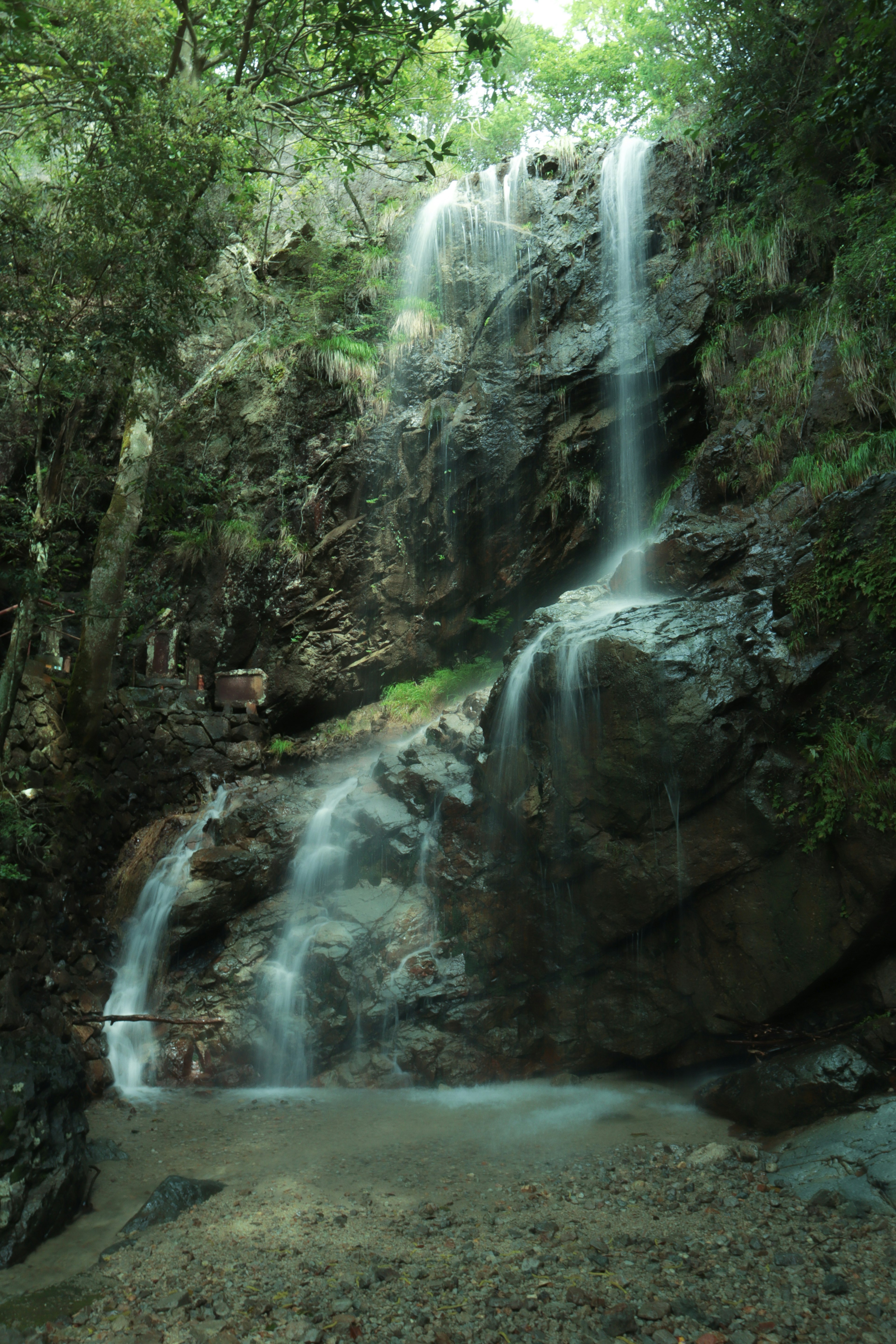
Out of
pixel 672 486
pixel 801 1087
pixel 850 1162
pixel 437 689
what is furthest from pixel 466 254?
pixel 850 1162

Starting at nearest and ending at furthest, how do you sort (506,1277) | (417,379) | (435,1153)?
(506,1277) → (435,1153) → (417,379)

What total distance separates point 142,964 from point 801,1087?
661 cm

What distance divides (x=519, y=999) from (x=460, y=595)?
6.48 m

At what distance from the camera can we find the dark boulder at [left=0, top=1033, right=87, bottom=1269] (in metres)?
4.22

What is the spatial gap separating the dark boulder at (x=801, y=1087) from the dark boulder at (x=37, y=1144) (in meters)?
4.38

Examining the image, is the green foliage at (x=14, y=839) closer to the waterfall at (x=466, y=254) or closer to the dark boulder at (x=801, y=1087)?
the dark boulder at (x=801, y=1087)

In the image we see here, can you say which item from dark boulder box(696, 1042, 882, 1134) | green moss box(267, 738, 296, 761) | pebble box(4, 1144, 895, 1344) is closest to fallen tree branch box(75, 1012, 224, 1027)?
pebble box(4, 1144, 895, 1344)

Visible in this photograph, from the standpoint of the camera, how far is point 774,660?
19.9ft

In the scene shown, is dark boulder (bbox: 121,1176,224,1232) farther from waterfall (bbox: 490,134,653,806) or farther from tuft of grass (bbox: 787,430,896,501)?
tuft of grass (bbox: 787,430,896,501)

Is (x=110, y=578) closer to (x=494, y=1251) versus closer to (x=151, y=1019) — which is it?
(x=151, y=1019)

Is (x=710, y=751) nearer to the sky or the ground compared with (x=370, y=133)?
nearer to the ground

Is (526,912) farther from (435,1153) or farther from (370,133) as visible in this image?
(370,133)

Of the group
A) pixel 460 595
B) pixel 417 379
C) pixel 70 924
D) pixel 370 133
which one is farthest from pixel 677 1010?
pixel 417 379

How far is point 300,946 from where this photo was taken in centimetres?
795
